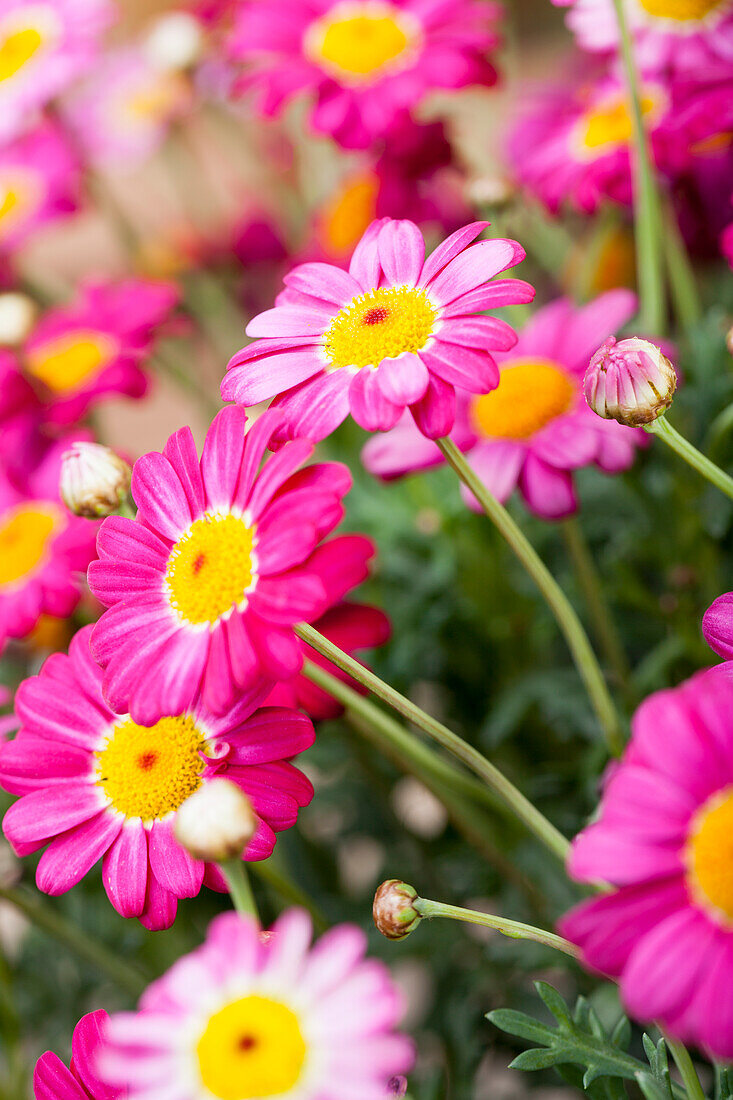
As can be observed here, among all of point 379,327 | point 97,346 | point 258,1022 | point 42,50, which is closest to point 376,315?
point 379,327

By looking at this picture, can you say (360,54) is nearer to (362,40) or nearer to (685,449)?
(362,40)

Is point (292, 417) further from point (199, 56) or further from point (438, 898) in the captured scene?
point (199, 56)

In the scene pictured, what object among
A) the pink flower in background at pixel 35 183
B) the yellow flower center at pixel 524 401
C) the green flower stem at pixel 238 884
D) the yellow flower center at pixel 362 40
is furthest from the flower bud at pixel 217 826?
the pink flower in background at pixel 35 183

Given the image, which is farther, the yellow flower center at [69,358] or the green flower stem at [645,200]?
the yellow flower center at [69,358]

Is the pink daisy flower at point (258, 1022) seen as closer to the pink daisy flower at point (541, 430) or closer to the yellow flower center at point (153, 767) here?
the yellow flower center at point (153, 767)

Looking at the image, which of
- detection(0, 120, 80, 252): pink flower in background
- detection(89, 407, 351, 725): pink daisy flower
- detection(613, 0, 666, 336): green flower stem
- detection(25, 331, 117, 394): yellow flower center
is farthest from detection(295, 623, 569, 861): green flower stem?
detection(0, 120, 80, 252): pink flower in background

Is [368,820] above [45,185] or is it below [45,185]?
below

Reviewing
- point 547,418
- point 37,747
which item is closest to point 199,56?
point 547,418
